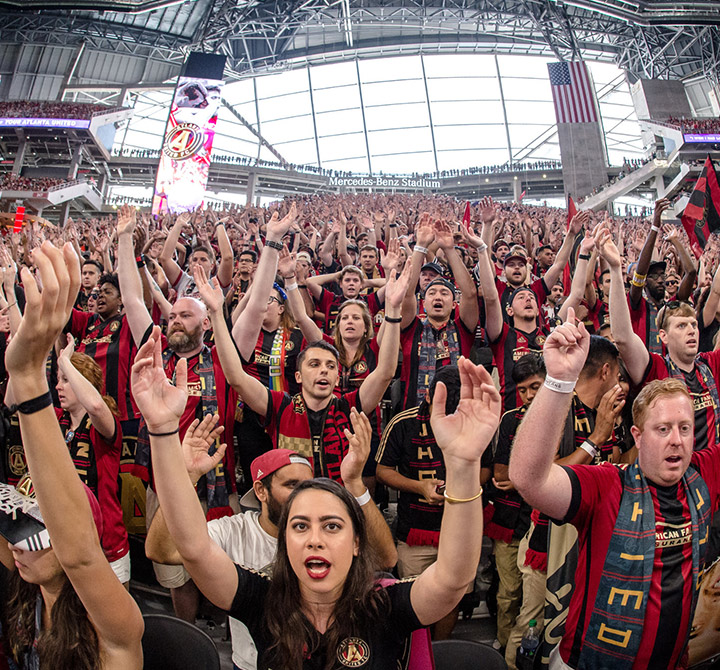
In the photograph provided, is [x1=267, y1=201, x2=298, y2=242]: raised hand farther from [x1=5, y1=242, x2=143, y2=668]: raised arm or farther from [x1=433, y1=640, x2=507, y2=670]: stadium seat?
[x1=433, y1=640, x2=507, y2=670]: stadium seat

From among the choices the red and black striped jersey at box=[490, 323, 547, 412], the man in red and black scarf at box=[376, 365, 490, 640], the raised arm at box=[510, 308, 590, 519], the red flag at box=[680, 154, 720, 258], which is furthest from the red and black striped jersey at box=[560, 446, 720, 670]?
the red flag at box=[680, 154, 720, 258]

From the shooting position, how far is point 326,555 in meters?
1.44

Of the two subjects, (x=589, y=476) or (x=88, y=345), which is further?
(x=88, y=345)

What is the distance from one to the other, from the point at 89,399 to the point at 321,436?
99 cm

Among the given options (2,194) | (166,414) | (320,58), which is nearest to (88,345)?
(166,414)

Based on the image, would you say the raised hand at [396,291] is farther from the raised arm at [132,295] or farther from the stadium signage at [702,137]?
the stadium signage at [702,137]

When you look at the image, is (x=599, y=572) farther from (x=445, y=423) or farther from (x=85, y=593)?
(x=85, y=593)

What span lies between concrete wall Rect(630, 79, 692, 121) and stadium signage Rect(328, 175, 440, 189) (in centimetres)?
1016

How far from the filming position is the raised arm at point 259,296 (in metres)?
2.95

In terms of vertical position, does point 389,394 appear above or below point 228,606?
above

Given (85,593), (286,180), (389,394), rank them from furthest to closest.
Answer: (286,180) < (389,394) < (85,593)

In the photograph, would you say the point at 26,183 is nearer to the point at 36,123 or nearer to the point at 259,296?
the point at 36,123

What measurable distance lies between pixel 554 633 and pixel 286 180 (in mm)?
29692

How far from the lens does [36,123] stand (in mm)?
24656
